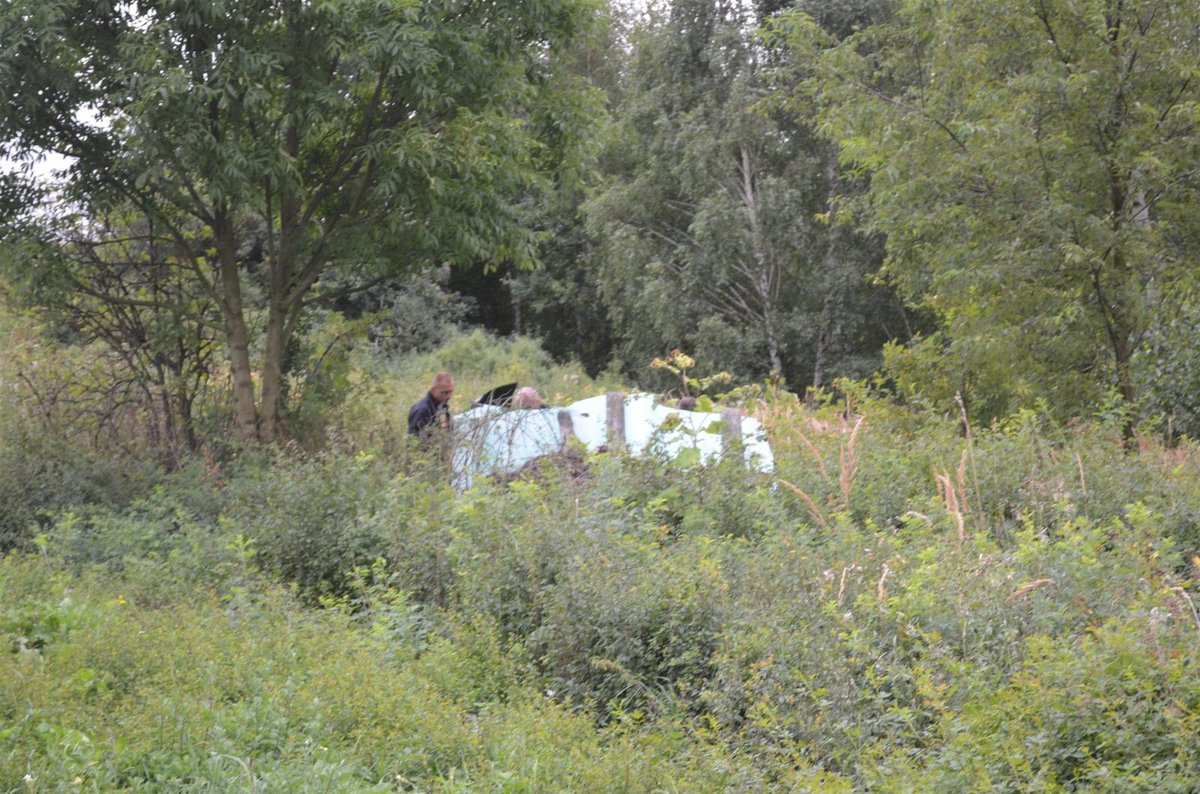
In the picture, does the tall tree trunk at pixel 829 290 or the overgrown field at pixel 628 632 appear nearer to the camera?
the overgrown field at pixel 628 632

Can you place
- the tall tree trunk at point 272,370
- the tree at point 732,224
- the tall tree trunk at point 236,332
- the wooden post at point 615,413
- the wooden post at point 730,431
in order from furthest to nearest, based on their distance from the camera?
the tree at point 732,224, the tall tree trunk at point 272,370, the tall tree trunk at point 236,332, the wooden post at point 615,413, the wooden post at point 730,431

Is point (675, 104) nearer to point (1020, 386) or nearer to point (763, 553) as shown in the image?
point (1020, 386)

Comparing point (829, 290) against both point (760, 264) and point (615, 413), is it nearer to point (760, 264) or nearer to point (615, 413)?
point (760, 264)

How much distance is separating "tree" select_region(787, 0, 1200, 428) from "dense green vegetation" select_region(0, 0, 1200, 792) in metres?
0.05

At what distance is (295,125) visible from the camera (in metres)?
11.9

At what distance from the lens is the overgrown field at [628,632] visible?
4.79 m

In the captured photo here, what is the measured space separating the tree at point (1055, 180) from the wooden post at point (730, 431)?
9.16ft

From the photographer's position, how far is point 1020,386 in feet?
41.6

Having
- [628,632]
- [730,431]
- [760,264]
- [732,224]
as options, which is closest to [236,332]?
[730,431]

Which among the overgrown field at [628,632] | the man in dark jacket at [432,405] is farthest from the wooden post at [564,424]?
the overgrown field at [628,632]

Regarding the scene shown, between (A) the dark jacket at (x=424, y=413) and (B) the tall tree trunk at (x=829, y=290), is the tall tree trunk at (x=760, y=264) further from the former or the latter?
(A) the dark jacket at (x=424, y=413)

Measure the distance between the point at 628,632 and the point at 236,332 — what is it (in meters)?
7.52

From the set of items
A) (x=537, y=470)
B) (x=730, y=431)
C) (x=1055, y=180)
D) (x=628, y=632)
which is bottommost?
(x=628, y=632)

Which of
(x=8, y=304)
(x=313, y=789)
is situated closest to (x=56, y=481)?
(x=8, y=304)
